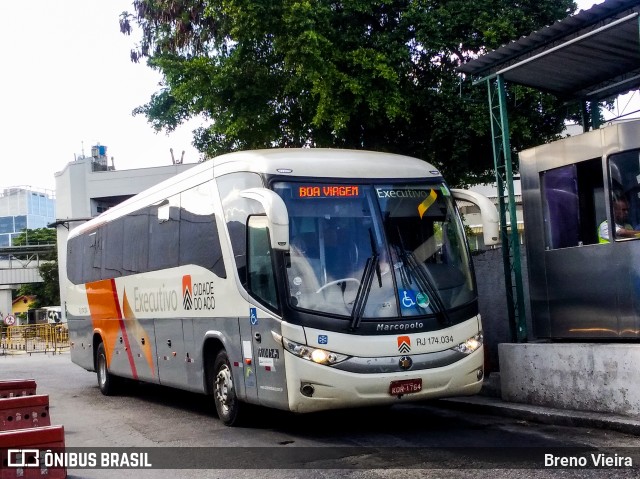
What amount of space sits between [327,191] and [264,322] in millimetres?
1633

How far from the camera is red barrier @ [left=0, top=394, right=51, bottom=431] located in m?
9.05

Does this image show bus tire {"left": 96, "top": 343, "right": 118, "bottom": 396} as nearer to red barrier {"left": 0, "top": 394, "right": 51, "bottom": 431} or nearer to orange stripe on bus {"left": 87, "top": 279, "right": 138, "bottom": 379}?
orange stripe on bus {"left": 87, "top": 279, "right": 138, "bottom": 379}

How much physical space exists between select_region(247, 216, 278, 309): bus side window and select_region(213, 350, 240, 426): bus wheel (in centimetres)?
146

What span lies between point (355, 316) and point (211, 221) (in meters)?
2.94

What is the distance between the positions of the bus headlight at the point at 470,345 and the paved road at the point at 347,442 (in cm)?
92

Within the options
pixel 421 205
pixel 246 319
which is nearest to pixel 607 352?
pixel 421 205

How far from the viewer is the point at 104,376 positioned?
16984mm

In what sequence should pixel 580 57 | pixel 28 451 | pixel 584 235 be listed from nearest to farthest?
pixel 28 451, pixel 584 235, pixel 580 57

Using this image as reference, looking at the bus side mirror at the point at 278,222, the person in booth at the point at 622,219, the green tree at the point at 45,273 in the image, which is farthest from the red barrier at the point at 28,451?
the green tree at the point at 45,273

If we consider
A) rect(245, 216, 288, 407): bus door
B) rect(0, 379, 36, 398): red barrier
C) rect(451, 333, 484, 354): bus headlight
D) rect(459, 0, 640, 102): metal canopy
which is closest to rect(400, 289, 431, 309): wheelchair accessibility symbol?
rect(451, 333, 484, 354): bus headlight

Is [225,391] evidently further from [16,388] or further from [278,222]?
[278,222]

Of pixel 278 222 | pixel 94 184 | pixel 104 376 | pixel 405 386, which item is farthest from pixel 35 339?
pixel 278 222

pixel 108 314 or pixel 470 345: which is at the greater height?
pixel 108 314

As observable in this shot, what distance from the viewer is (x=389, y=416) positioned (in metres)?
11.6
